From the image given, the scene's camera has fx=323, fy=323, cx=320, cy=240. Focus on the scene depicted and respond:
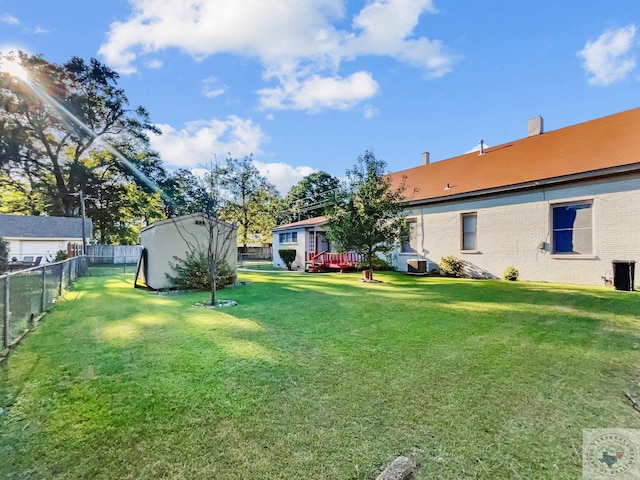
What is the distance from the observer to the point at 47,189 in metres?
32.5

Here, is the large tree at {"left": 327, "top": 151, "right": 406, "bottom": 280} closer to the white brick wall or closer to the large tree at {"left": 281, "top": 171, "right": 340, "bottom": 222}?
the white brick wall

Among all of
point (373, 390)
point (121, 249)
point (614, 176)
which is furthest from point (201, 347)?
point (121, 249)

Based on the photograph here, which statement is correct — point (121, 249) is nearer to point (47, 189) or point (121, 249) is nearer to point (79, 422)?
point (47, 189)

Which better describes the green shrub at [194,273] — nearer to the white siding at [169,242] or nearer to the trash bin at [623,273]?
the white siding at [169,242]

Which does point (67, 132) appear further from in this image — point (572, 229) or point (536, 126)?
point (572, 229)

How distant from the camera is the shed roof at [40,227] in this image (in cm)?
2872

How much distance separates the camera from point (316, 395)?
313 centimetres

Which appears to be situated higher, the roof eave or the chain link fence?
the roof eave

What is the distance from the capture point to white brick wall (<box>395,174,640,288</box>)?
32.4 feet

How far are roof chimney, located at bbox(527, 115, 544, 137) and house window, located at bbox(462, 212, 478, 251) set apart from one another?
6.21m

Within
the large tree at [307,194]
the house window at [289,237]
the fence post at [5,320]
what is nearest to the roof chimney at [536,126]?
the house window at [289,237]

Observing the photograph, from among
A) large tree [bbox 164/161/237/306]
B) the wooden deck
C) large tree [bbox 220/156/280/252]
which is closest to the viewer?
large tree [bbox 164/161/237/306]

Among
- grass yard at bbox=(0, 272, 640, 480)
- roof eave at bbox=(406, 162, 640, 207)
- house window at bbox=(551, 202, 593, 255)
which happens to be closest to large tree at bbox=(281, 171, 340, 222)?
roof eave at bbox=(406, 162, 640, 207)

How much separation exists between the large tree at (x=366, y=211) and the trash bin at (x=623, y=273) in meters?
6.28
